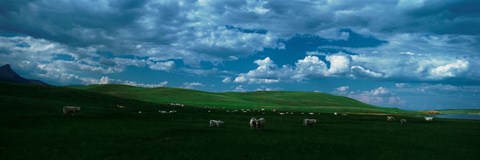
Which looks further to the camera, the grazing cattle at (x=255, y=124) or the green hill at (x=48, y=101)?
the green hill at (x=48, y=101)

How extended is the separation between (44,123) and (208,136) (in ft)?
60.1

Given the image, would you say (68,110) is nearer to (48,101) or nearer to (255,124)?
(48,101)

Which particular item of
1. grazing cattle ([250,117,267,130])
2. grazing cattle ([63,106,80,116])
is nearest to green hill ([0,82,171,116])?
grazing cattle ([63,106,80,116])

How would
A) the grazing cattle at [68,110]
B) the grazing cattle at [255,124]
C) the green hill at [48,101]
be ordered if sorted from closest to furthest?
the grazing cattle at [255,124], the grazing cattle at [68,110], the green hill at [48,101]

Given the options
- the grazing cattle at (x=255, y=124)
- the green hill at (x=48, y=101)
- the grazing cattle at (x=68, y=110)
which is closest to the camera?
the grazing cattle at (x=255, y=124)

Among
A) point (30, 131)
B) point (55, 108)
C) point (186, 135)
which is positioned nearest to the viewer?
point (30, 131)

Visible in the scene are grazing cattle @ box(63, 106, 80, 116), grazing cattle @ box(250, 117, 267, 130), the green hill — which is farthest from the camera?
the green hill

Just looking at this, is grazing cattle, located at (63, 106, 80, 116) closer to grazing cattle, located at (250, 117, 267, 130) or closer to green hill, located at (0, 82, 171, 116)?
green hill, located at (0, 82, 171, 116)

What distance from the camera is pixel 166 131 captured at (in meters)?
38.3

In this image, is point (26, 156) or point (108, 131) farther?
point (108, 131)

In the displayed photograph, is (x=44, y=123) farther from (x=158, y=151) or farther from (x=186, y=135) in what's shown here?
(x=158, y=151)

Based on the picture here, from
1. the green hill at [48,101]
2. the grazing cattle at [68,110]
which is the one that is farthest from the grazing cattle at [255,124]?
the green hill at [48,101]

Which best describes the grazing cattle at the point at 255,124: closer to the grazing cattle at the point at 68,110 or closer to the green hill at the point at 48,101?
the grazing cattle at the point at 68,110

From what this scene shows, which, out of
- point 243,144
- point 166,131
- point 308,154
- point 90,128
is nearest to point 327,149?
point 308,154
